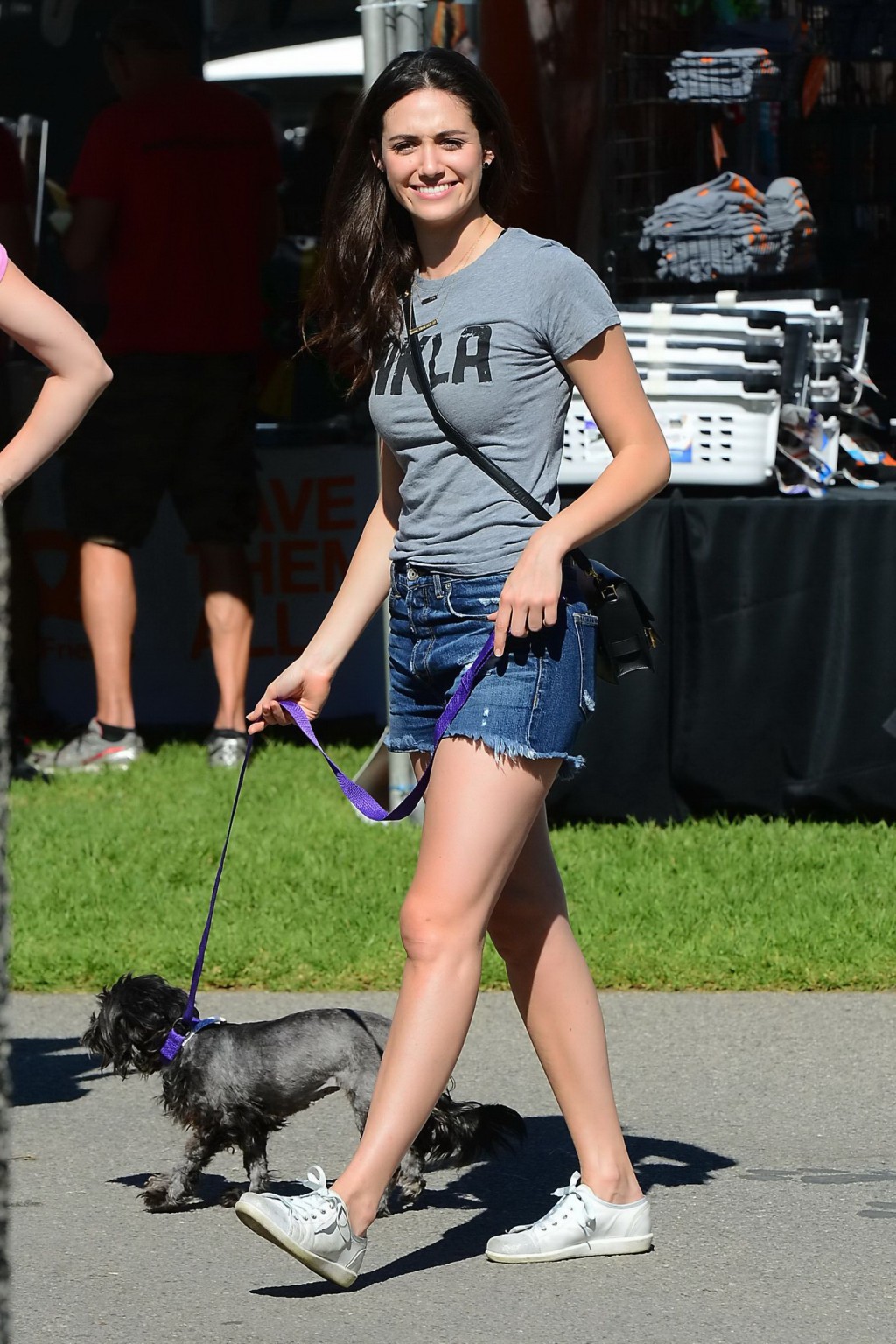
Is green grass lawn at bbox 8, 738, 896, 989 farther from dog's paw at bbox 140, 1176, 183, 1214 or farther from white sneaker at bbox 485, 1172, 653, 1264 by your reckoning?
white sneaker at bbox 485, 1172, 653, 1264

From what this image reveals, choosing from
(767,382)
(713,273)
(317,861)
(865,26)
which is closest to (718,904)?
(317,861)

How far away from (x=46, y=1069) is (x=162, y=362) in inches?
A: 152

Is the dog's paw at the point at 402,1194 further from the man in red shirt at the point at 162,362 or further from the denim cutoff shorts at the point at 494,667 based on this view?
the man in red shirt at the point at 162,362

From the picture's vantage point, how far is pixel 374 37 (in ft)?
22.4

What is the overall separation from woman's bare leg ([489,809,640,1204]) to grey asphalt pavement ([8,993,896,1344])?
22cm

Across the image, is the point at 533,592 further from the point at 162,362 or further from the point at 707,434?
the point at 162,362

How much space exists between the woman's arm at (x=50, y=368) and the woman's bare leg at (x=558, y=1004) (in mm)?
1148

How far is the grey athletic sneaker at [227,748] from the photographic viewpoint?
8.30 meters

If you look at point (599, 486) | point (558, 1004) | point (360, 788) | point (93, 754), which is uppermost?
point (599, 486)

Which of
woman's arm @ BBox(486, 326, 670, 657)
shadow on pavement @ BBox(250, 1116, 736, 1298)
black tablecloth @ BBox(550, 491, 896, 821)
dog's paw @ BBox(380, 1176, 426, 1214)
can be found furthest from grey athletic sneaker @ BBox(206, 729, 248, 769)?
woman's arm @ BBox(486, 326, 670, 657)

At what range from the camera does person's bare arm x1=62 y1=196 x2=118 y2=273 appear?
27.1 feet

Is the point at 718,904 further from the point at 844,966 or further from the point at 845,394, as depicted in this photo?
the point at 845,394

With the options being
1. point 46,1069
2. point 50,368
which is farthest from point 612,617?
point 46,1069

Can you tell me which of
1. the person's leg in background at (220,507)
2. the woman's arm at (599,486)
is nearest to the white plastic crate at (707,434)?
the person's leg in background at (220,507)
